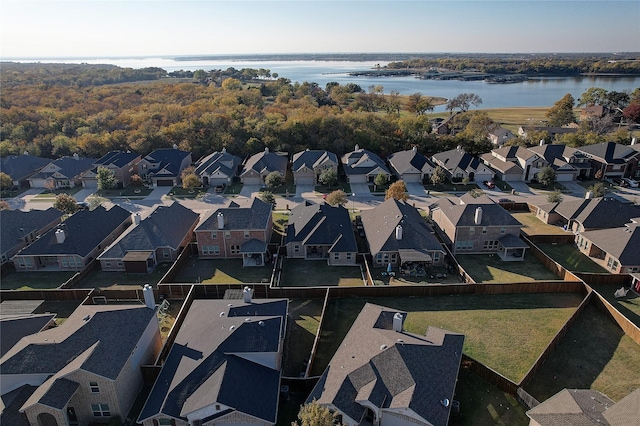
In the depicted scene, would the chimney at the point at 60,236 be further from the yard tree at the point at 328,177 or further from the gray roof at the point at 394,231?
the yard tree at the point at 328,177

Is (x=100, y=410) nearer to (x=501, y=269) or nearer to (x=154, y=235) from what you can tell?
(x=154, y=235)

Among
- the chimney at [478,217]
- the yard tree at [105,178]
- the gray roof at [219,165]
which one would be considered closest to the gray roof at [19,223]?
the yard tree at [105,178]

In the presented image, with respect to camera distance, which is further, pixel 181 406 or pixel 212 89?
pixel 212 89

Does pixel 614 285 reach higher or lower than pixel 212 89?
lower

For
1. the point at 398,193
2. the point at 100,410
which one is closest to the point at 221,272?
the point at 100,410

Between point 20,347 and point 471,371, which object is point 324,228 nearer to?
point 471,371

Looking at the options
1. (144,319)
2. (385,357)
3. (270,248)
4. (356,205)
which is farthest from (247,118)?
(385,357)
